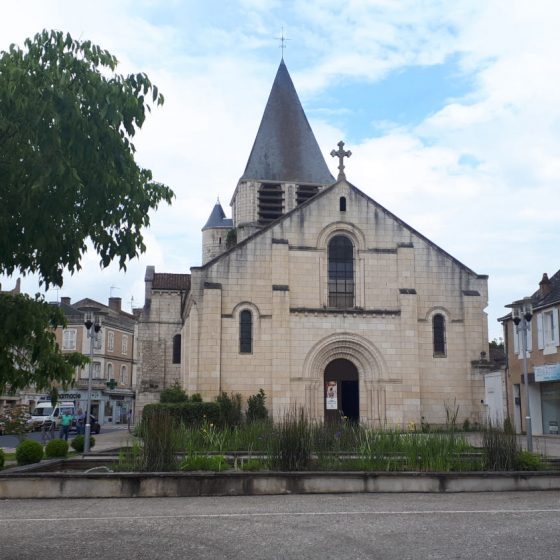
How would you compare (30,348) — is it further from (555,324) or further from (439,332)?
(439,332)

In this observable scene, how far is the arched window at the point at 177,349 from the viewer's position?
42.0 m

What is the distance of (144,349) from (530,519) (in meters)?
34.2

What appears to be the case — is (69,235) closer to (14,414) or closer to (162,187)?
(162,187)

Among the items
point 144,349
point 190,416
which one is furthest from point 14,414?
point 144,349

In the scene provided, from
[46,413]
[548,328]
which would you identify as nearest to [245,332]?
[548,328]

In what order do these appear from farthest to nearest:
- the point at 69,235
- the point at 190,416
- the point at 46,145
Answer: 1. the point at 190,416
2. the point at 69,235
3. the point at 46,145

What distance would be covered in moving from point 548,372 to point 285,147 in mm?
22593

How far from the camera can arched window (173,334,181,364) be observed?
42.0 metres

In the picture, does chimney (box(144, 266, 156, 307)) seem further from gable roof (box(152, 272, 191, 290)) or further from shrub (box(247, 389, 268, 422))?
shrub (box(247, 389, 268, 422))

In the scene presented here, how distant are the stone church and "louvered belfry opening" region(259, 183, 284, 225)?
437 inches

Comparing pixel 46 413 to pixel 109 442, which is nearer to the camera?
pixel 109 442

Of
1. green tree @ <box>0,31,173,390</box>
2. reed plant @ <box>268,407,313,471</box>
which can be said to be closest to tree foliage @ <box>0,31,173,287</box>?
green tree @ <box>0,31,173,390</box>

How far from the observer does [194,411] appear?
2611 cm

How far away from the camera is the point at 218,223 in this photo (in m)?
52.1
